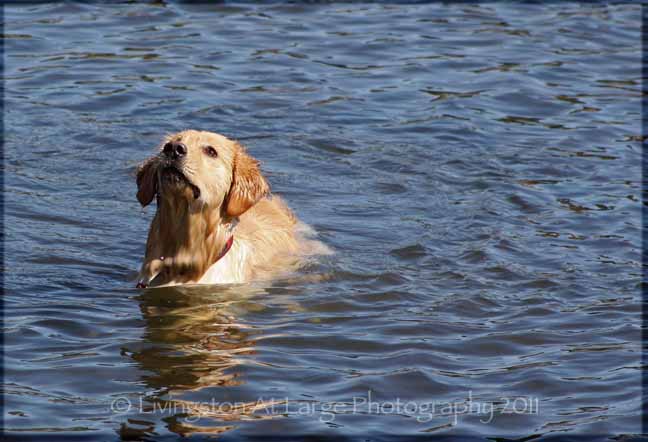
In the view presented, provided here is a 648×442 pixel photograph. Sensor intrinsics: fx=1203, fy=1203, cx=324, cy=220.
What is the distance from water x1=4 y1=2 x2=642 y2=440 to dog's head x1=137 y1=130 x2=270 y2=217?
0.83 meters

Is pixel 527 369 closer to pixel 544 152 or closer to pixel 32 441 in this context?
pixel 32 441

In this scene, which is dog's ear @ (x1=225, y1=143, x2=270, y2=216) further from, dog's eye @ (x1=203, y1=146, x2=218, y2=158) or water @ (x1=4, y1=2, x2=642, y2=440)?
water @ (x1=4, y1=2, x2=642, y2=440)

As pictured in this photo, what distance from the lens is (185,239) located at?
30.0 ft

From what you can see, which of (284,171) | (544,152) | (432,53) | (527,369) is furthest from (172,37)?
(527,369)

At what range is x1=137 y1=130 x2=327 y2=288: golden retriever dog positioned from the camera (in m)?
8.73

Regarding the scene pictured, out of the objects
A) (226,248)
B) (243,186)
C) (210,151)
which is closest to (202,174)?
(210,151)

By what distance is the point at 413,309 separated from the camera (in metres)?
9.25

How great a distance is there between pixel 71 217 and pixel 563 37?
8873 mm

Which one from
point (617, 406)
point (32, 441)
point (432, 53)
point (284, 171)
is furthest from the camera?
point (432, 53)

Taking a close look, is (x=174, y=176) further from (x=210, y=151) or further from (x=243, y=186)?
(x=243, y=186)

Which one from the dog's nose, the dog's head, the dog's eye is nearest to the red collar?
the dog's head

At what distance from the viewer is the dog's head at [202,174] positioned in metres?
8.66

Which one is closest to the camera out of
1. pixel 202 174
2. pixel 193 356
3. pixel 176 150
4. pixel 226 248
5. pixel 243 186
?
pixel 193 356

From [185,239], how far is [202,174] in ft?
2.14
